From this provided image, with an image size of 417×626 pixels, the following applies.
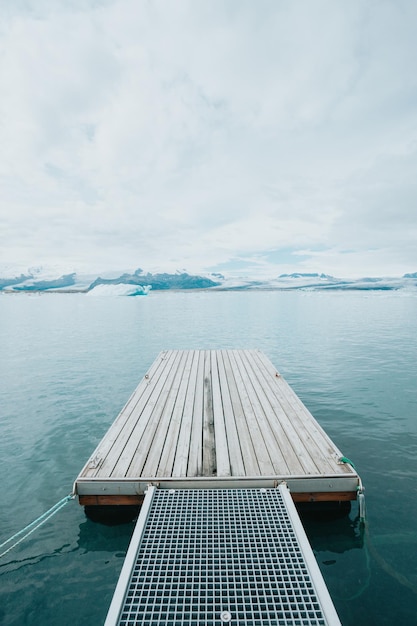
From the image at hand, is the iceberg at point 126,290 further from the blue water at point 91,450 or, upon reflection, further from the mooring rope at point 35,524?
the mooring rope at point 35,524

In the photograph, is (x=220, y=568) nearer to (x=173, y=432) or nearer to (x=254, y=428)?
Result: (x=173, y=432)

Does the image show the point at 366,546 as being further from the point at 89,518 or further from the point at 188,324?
Answer: the point at 188,324

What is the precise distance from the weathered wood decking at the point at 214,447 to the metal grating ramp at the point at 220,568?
476 millimetres

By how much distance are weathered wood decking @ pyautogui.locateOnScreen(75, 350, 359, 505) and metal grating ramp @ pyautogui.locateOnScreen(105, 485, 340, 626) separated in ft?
1.56

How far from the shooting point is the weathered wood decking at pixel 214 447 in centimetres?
492

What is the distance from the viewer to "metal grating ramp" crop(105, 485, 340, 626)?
294cm

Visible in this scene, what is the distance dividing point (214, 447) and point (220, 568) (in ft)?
8.19

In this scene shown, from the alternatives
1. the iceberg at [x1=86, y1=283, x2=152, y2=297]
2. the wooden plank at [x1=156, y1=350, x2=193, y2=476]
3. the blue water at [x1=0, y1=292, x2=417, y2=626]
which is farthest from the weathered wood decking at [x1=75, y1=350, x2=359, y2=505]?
the iceberg at [x1=86, y1=283, x2=152, y2=297]

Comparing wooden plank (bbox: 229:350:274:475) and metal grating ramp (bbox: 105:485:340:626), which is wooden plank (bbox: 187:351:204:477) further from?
wooden plank (bbox: 229:350:274:475)

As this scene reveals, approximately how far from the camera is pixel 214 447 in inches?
235

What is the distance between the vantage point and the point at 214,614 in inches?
117

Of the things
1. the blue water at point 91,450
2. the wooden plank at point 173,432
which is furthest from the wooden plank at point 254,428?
the wooden plank at point 173,432

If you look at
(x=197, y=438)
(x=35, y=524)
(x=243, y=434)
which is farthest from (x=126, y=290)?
(x=35, y=524)

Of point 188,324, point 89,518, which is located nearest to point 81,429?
point 89,518
